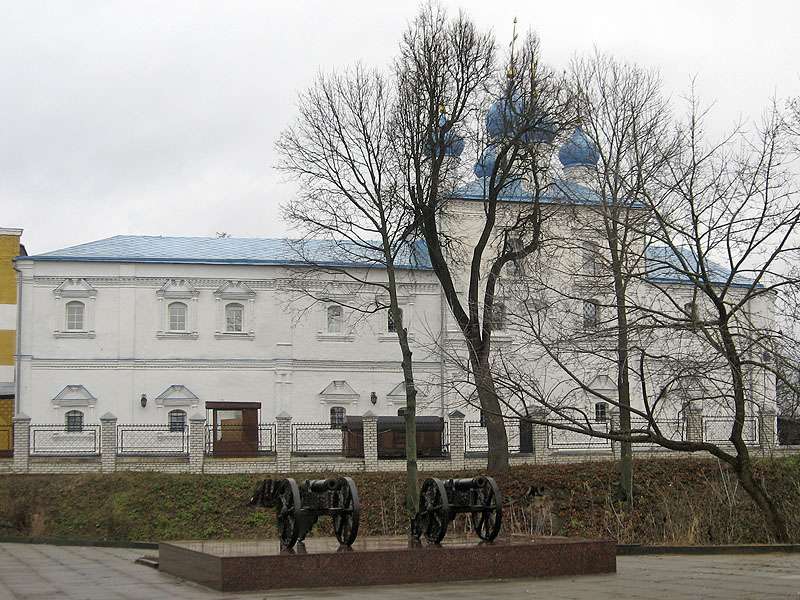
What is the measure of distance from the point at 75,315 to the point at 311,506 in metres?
23.3

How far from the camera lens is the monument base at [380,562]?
1098 centimetres

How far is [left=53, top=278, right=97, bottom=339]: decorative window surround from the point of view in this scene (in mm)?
33438

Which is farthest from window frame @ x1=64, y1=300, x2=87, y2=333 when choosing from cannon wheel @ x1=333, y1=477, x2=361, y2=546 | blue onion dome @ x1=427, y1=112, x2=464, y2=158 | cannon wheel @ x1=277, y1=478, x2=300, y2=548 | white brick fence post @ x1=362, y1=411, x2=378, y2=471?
cannon wheel @ x1=333, y1=477, x2=361, y2=546

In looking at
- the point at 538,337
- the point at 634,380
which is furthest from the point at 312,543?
the point at 634,380

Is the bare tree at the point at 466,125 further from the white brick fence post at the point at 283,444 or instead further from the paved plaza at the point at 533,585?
the paved plaza at the point at 533,585

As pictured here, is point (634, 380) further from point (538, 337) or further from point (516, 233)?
point (538, 337)

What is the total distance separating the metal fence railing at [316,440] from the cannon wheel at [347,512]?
16.0 m

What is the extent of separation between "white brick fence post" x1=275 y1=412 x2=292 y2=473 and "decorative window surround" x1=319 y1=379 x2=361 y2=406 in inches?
289

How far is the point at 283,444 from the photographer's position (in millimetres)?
27234

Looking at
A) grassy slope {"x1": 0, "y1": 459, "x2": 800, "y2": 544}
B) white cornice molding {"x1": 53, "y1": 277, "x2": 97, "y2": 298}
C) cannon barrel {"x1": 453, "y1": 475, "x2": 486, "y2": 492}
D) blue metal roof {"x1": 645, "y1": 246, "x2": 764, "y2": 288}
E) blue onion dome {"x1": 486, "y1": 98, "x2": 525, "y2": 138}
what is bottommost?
grassy slope {"x1": 0, "y1": 459, "x2": 800, "y2": 544}

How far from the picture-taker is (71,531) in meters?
24.6

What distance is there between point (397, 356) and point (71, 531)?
44.8ft

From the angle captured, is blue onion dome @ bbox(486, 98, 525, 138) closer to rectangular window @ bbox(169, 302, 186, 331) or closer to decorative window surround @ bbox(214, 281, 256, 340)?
decorative window surround @ bbox(214, 281, 256, 340)

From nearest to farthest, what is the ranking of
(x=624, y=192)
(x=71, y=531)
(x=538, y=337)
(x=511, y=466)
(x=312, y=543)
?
(x=312, y=543)
(x=538, y=337)
(x=624, y=192)
(x=71, y=531)
(x=511, y=466)
